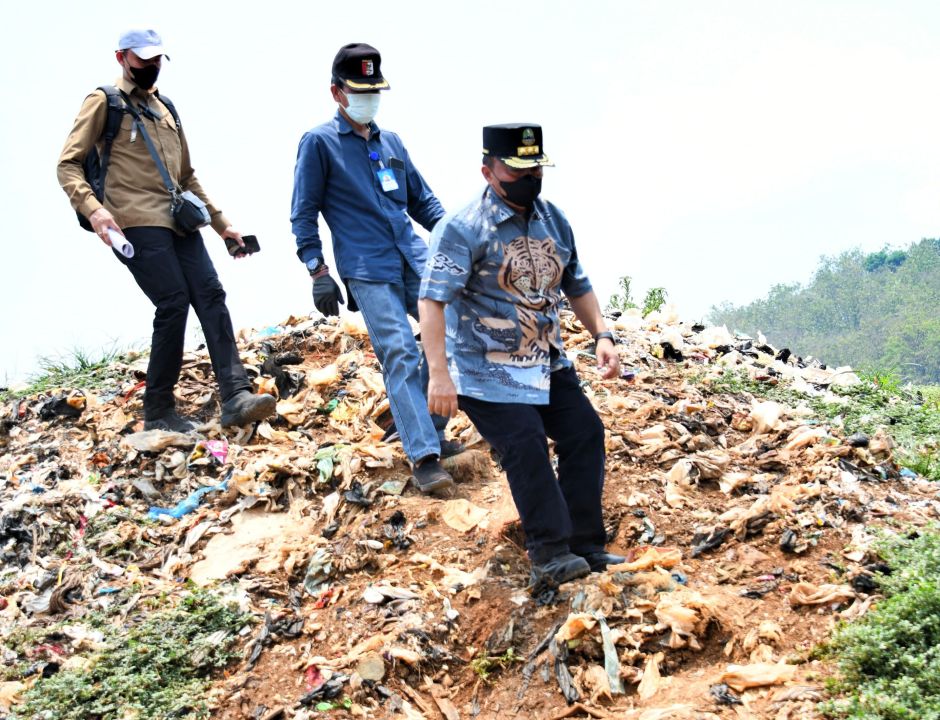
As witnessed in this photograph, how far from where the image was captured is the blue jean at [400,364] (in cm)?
527

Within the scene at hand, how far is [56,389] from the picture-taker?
790 cm

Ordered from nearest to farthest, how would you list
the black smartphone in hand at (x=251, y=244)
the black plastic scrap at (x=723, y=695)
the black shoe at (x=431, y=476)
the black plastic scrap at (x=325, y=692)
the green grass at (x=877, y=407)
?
the black plastic scrap at (x=723, y=695) < the black plastic scrap at (x=325, y=692) < the black shoe at (x=431, y=476) < the green grass at (x=877, y=407) < the black smartphone in hand at (x=251, y=244)

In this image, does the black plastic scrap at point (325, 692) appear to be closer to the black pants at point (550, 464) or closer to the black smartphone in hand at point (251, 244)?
the black pants at point (550, 464)

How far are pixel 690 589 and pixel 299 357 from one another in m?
4.49

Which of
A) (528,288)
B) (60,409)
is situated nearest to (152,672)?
(528,288)

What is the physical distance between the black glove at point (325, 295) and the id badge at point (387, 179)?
2.00 feet

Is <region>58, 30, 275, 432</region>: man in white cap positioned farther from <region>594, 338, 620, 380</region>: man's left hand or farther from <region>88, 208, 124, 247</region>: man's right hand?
<region>594, 338, 620, 380</region>: man's left hand

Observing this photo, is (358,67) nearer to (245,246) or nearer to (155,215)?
(155,215)

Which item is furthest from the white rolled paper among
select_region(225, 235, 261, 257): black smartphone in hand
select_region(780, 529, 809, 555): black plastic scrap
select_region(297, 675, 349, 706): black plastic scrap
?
select_region(780, 529, 809, 555): black plastic scrap

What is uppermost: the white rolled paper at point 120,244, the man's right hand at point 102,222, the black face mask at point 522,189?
the black face mask at point 522,189

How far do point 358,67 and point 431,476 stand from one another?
2.23 metres

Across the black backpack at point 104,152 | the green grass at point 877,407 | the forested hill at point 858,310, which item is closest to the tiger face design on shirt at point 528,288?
the green grass at point 877,407

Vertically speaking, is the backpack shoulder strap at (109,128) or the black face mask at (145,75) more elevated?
the black face mask at (145,75)

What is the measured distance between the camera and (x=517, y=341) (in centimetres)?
407
